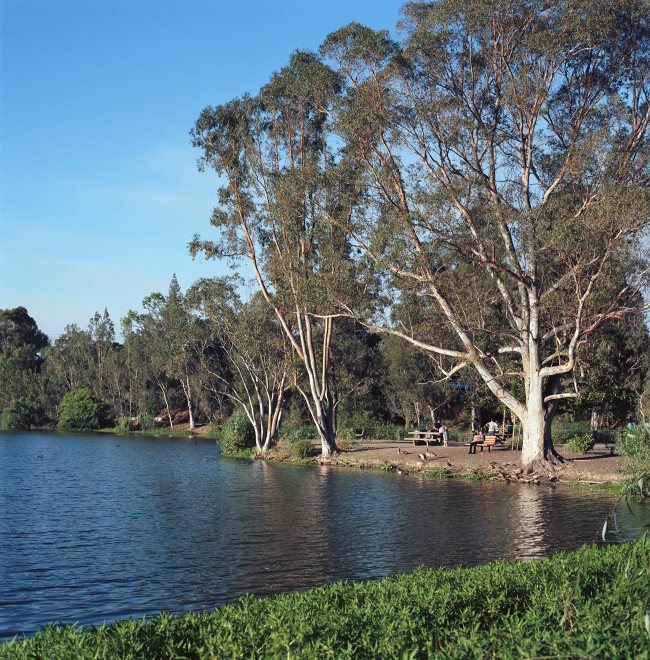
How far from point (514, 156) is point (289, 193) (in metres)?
10.4

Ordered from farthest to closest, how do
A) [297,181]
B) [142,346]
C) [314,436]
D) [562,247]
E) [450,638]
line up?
1. [142,346]
2. [314,436]
3. [297,181]
4. [562,247]
5. [450,638]

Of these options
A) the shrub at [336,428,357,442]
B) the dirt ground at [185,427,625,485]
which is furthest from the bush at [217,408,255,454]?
the dirt ground at [185,427,625,485]

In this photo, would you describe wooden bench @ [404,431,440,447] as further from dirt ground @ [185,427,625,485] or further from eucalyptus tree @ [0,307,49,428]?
eucalyptus tree @ [0,307,49,428]

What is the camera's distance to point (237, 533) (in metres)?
16.8

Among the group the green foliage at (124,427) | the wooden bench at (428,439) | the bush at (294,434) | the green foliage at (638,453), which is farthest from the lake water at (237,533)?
the green foliage at (124,427)

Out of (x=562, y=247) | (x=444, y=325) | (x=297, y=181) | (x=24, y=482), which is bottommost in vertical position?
(x=24, y=482)

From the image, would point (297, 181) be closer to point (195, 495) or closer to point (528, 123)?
point (528, 123)

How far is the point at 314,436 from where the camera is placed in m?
45.9

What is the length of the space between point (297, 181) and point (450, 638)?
92.3 ft

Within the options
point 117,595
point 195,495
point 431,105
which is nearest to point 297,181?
point 431,105

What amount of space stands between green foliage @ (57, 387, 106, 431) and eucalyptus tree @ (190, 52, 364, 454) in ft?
162

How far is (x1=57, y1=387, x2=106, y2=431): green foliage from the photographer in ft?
261

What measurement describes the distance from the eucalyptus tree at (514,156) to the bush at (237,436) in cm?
1897

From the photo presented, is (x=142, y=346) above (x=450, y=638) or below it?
above
